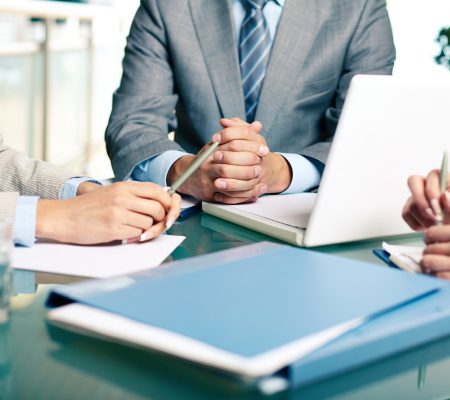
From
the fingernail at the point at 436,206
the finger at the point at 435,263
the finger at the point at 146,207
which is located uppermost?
the fingernail at the point at 436,206

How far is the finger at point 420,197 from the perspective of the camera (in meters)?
1.01

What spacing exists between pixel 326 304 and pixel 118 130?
104cm

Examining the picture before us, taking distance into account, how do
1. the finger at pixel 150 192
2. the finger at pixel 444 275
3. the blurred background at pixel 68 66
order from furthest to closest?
the blurred background at pixel 68 66
the finger at pixel 150 192
the finger at pixel 444 275

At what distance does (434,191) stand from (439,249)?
5.8 inches

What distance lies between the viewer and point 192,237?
1.10 meters

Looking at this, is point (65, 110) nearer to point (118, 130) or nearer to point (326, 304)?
point (118, 130)

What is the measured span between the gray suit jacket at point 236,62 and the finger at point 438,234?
2.80ft

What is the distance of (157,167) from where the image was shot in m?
1.48

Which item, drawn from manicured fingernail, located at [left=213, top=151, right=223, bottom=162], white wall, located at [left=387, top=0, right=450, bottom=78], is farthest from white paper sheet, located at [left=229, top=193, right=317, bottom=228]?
white wall, located at [left=387, top=0, right=450, bottom=78]

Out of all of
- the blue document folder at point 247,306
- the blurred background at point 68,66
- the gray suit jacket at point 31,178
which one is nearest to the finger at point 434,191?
the blue document folder at point 247,306

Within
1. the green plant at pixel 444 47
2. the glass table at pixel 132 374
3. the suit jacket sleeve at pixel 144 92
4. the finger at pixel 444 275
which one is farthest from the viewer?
the green plant at pixel 444 47

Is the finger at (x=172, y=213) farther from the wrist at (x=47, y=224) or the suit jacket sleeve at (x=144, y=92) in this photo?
the suit jacket sleeve at (x=144, y=92)

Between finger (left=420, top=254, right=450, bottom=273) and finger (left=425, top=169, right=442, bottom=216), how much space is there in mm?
124

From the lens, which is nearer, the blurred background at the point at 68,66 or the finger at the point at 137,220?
the finger at the point at 137,220
